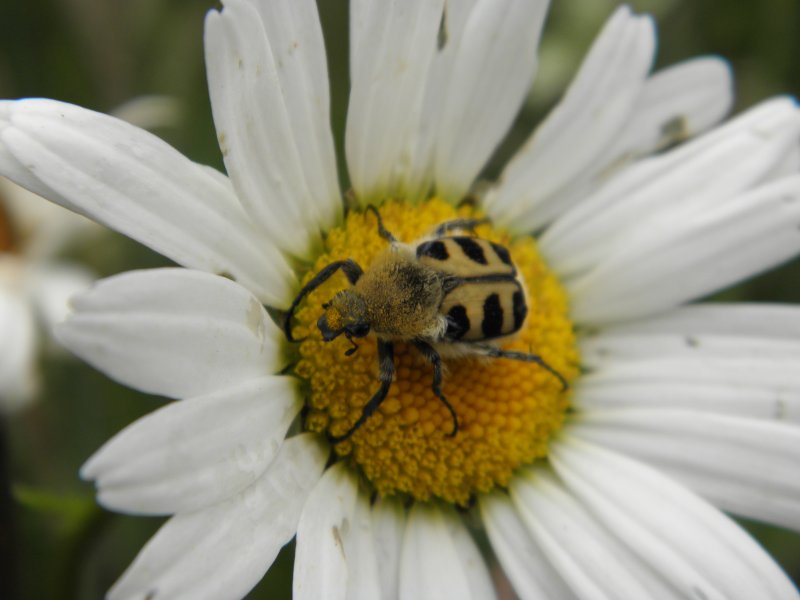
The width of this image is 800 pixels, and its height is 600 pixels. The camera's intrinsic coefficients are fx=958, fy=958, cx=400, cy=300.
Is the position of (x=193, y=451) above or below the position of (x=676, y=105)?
below

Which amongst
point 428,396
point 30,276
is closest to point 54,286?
point 30,276

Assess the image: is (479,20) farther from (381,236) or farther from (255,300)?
(255,300)

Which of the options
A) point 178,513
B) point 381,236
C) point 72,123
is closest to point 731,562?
point 381,236

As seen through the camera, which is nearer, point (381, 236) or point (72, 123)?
point (72, 123)

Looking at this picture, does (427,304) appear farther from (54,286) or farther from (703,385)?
(54,286)

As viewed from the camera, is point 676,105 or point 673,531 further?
point 676,105
